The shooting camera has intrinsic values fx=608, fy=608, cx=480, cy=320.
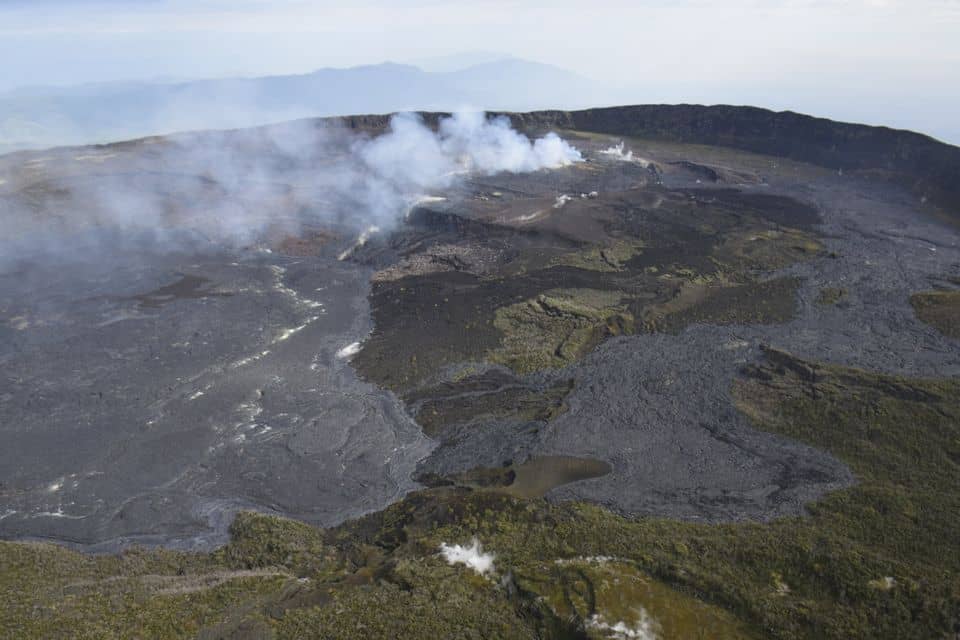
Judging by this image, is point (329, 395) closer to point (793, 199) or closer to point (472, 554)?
point (472, 554)

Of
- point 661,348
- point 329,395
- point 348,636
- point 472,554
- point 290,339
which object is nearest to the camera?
point 348,636

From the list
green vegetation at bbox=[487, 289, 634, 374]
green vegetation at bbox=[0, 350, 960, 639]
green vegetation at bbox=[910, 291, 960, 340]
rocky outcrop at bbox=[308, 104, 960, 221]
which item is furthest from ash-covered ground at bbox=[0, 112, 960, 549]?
rocky outcrop at bbox=[308, 104, 960, 221]

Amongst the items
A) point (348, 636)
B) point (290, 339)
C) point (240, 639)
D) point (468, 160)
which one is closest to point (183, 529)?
point (240, 639)

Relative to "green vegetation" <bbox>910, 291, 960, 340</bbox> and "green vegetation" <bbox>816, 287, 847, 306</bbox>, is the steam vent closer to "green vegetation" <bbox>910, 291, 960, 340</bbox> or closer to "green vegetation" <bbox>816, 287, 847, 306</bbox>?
"green vegetation" <bbox>910, 291, 960, 340</bbox>

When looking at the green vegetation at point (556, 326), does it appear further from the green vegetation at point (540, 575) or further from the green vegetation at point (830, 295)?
the green vegetation at point (830, 295)

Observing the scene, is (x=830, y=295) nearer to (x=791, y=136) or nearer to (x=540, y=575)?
(x=540, y=575)

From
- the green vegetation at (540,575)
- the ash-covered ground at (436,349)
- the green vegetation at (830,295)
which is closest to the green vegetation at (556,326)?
the ash-covered ground at (436,349)

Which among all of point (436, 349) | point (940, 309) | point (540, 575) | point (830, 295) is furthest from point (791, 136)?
point (540, 575)
